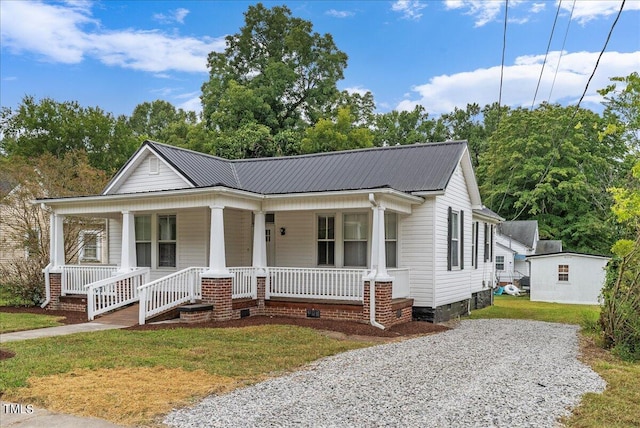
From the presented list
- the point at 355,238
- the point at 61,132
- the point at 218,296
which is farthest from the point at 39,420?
the point at 61,132

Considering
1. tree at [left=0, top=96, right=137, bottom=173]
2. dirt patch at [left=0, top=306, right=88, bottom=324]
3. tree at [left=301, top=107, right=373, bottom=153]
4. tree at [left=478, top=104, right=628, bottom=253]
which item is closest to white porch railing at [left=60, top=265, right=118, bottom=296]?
dirt patch at [left=0, top=306, right=88, bottom=324]

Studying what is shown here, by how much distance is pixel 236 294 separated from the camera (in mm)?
13945

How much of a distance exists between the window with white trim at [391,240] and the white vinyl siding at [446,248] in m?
1.10

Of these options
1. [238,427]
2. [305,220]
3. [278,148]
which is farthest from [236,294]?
[278,148]

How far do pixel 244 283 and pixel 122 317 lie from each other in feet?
10.2

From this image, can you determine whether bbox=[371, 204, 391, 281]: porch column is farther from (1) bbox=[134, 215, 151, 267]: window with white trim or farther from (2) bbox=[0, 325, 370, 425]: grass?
(1) bbox=[134, 215, 151, 267]: window with white trim

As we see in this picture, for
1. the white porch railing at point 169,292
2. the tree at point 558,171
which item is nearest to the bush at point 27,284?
the white porch railing at point 169,292

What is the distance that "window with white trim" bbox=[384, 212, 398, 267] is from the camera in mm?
15094

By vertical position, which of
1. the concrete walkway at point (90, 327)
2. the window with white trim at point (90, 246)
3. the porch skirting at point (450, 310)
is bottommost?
the porch skirting at point (450, 310)

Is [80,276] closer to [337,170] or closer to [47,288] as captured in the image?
[47,288]

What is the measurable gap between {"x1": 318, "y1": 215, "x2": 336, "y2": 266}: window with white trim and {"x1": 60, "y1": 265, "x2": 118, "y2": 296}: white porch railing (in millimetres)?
5806

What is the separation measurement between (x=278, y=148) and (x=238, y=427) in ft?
103

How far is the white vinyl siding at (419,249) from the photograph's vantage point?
1472cm

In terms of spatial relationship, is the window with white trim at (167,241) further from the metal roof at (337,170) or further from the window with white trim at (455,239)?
the window with white trim at (455,239)
